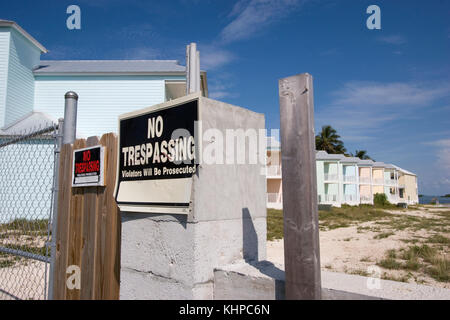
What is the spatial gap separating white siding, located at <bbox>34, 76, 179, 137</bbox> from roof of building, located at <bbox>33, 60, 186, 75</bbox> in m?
0.39

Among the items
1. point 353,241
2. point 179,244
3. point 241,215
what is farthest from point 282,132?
point 353,241

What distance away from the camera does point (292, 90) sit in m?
1.89

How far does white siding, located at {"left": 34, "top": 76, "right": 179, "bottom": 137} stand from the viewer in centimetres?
1869

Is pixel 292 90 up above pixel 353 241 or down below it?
above

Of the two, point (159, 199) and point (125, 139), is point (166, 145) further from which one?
point (125, 139)

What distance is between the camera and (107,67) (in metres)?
20.1

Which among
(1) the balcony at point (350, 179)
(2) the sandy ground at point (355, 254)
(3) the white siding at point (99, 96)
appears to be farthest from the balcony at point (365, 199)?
(3) the white siding at point (99, 96)

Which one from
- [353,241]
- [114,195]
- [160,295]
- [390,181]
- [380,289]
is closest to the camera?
[380,289]

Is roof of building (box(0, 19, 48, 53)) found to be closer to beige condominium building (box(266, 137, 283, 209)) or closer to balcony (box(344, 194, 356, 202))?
beige condominium building (box(266, 137, 283, 209))

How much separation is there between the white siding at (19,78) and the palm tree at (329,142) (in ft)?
149

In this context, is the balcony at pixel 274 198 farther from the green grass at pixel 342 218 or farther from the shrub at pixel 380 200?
the shrub at pixel 380 200

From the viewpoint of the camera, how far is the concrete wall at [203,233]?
220 centimetres

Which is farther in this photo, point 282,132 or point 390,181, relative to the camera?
point 390,181
